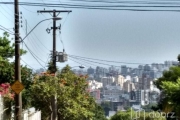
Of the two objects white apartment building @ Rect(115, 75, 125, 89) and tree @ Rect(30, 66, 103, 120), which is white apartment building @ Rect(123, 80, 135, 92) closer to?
white apartment building @ Rect(115, 75, 125, 89)

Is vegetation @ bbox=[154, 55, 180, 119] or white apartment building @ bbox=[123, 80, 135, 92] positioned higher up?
vegetation @ bbox=[154, 55, 180, 119]

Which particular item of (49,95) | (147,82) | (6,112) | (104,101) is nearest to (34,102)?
(49,95)

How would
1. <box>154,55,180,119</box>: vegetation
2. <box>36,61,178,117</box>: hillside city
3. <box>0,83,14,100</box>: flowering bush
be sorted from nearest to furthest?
<box>0,83,14,100</box>: flowering bush < <box>154,55,180,119</box>: vegetation < <box>36,61,178,117</box>: hillside city

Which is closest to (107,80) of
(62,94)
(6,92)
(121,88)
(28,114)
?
(121,88)

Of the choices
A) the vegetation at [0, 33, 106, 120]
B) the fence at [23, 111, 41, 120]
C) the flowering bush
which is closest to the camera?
the flowering bush

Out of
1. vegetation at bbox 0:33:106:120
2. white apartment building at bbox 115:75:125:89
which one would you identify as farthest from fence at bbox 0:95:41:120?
white apartment building at bbox 115:75:125:89

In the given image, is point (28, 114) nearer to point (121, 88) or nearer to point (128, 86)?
point (128, 86)

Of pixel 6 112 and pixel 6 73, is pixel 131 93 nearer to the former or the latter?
pixel 6 73

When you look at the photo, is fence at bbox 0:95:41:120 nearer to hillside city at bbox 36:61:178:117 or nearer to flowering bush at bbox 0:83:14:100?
flowering bush at bbox 0:83:14:100

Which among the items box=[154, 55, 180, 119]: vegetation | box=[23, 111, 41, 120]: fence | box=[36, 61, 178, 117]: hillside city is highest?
box=[154, 55, 180, 119]: vegetation

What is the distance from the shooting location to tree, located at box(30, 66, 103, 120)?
104 feet

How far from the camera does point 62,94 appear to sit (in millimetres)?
32688

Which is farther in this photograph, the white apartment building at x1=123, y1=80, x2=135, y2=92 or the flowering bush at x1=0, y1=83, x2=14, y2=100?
the white apartment building at x1=123, y1=80, x2=135, y2=92

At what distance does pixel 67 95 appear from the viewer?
109 feet
